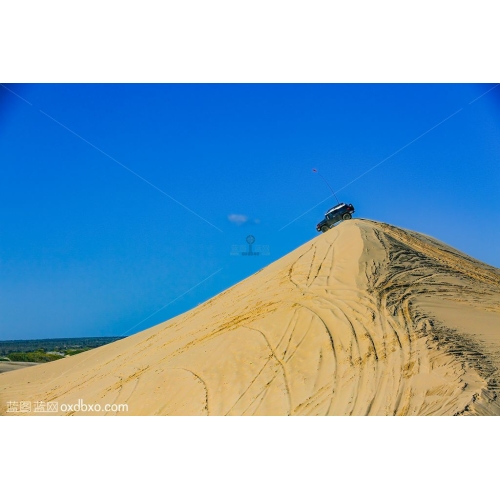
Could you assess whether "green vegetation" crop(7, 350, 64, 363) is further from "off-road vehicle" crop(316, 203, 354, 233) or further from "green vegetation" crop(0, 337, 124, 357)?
"off-road vehicle" crop(316, 203, 354, 233)

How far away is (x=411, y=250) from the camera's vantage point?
61.4 ft

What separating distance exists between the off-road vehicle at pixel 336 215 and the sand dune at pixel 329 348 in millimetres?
3618

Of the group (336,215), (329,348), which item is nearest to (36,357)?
(336,215)

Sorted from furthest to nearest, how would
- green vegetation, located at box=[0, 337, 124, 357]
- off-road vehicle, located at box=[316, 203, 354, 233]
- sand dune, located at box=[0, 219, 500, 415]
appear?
green vegetation, located at box=[0, 337, 124, 357], off-road vehicle, located at box=[316, 203, 354, 233], sand dune, located at box=[0, 219, 500, 415]

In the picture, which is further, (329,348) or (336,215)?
(336,215)

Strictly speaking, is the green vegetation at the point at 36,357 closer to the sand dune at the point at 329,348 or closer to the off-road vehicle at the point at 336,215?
the sand dune at the point at 329,348

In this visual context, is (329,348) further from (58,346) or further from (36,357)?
(58,346)

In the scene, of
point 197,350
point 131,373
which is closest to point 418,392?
point 197,350

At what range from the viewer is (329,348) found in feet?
42.1

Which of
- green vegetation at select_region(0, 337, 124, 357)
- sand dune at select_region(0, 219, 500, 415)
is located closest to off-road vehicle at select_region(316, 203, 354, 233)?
sand dune at select_region(0, 219, 500, 415)

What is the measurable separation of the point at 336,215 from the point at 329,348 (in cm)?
1183

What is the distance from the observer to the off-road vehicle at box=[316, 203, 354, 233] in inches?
931

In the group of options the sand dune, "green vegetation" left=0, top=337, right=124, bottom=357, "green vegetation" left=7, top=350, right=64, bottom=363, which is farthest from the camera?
"green vegetation" left=0, top=337, right=124, bottom=357

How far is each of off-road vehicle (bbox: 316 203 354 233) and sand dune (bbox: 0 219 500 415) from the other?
11.9 feet
